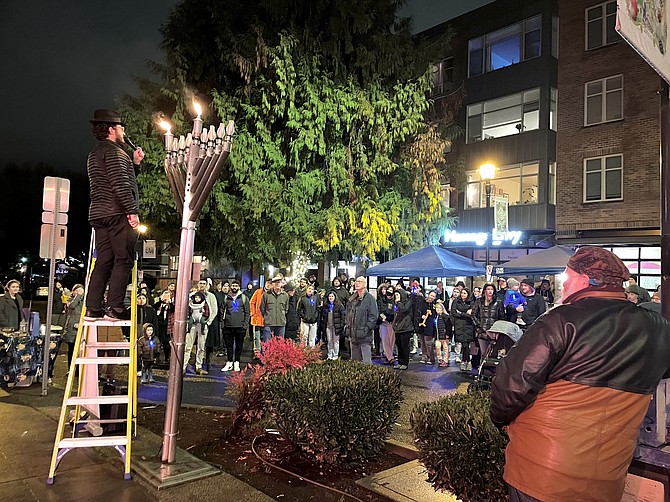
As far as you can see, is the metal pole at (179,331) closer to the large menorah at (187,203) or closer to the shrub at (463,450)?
the large menorah at (187,203)

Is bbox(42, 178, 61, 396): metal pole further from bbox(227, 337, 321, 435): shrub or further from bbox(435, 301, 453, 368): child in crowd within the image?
bbox(435, 301, 453, 368): child in crowd

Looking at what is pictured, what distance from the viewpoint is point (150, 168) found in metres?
17.4

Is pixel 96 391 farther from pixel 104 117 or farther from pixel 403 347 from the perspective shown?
pixel 403 347

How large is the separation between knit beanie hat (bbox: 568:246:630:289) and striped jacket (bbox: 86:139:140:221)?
4.03 metres

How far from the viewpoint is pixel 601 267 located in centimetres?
259

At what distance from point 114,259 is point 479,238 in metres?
21.9

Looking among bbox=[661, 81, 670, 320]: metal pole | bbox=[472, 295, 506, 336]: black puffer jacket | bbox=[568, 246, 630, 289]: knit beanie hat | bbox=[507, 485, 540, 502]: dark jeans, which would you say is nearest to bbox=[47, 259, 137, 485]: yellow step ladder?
bbox=[507, 485, 540, 502]: dark jeans

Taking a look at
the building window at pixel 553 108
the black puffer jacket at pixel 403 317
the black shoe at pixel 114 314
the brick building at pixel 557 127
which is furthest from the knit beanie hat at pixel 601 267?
the building window at pixel 553 108

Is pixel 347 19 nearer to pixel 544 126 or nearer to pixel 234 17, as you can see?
pixel 234 17

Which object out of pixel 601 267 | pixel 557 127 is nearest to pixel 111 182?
pixel 601 267

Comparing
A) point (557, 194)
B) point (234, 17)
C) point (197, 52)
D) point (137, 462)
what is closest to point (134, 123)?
point (197, 52)

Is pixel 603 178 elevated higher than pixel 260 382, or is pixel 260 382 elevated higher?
pixel 603 178

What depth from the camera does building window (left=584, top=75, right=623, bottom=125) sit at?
20016 mm

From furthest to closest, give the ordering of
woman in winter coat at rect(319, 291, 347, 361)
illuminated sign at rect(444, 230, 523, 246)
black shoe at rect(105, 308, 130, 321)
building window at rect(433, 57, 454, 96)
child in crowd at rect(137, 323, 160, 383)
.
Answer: building window at rect(433, 57, 454, 96) → illuminated sign at rect(444, 230, 523, 246) → woman in winter coat at rect(319, 291, 347, 361) → child in crowd at rect(137, 323, 160, 383) → black shoe at rect(105, 308, 130, 321)
